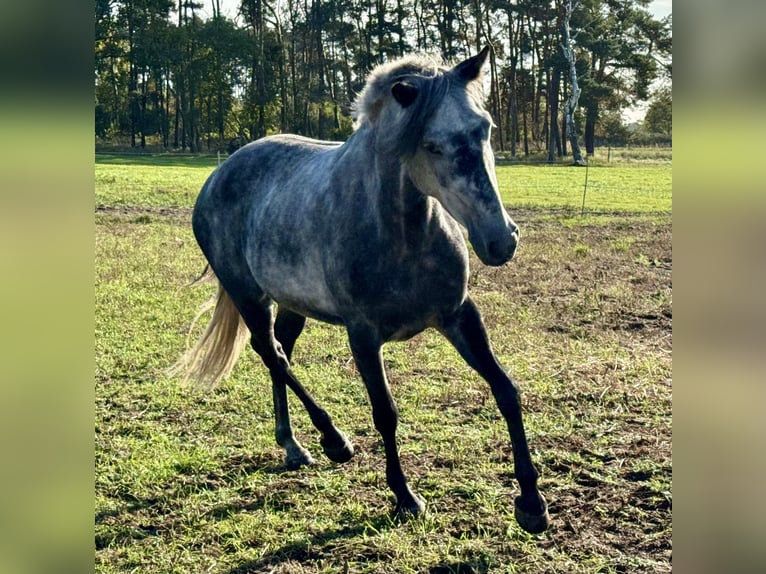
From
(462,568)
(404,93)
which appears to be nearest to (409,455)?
(462,568)

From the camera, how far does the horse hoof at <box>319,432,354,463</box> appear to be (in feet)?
12.5

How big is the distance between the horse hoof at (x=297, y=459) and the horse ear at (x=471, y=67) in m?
2.43

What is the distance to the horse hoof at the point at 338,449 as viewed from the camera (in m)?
3.80

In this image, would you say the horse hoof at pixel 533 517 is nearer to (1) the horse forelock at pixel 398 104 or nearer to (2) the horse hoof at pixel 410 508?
(2) the horse hoof at pixel 410 508

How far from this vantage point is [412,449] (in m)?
4.10

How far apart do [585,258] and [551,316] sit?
3269mm

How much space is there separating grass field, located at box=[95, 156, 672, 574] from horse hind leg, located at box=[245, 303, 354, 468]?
5.5 inches

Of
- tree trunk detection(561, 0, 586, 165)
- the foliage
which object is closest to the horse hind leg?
tree trunk detection(561, 0, 586, 165)

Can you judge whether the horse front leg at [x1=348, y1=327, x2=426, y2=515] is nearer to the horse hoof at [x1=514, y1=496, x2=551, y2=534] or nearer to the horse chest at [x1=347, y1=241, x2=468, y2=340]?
the horse chest at [x1=347, y1=241, x2=468, y2=340]

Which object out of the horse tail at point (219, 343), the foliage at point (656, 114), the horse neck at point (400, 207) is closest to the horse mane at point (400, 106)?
the horse neck at point (400, 207)
